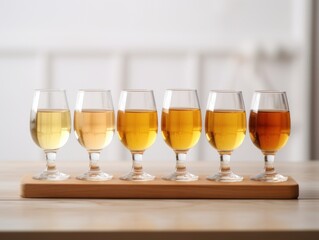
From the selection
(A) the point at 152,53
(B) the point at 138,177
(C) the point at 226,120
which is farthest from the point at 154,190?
(A) the point at 152,53

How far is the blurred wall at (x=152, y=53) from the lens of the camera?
3.49 metres

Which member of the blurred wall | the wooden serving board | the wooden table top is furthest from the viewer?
the blurred wall

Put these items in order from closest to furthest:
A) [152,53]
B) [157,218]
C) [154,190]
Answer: [157,218] < [154,190] < [152,53]

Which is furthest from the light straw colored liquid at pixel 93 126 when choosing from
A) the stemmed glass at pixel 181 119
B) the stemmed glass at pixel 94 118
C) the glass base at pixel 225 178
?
the glass base at pixel 225 178

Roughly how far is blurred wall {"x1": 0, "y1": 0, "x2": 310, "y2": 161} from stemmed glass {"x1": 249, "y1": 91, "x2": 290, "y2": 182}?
215cm

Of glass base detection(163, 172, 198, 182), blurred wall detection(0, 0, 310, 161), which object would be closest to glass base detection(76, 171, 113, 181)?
glass base detection(163, 172, 198, 182)

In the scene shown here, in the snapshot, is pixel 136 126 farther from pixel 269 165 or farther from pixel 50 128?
pixel 269 165

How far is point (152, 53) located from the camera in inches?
137

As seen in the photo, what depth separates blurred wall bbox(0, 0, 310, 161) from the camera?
3.49 meters

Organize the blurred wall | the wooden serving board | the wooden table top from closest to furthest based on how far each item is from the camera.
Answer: the wooden table top < the wooden serving board < the blurred wall

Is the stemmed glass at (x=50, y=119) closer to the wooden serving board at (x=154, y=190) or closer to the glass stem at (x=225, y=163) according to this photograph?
the wooden serving board at (x=154, y=190)

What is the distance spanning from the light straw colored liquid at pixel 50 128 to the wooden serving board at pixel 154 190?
80mm

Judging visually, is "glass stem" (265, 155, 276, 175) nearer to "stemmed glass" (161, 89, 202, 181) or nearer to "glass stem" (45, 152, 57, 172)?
"stemmed glass" (161, 89, 202, 181)

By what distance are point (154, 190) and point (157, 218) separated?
7.5 inches
